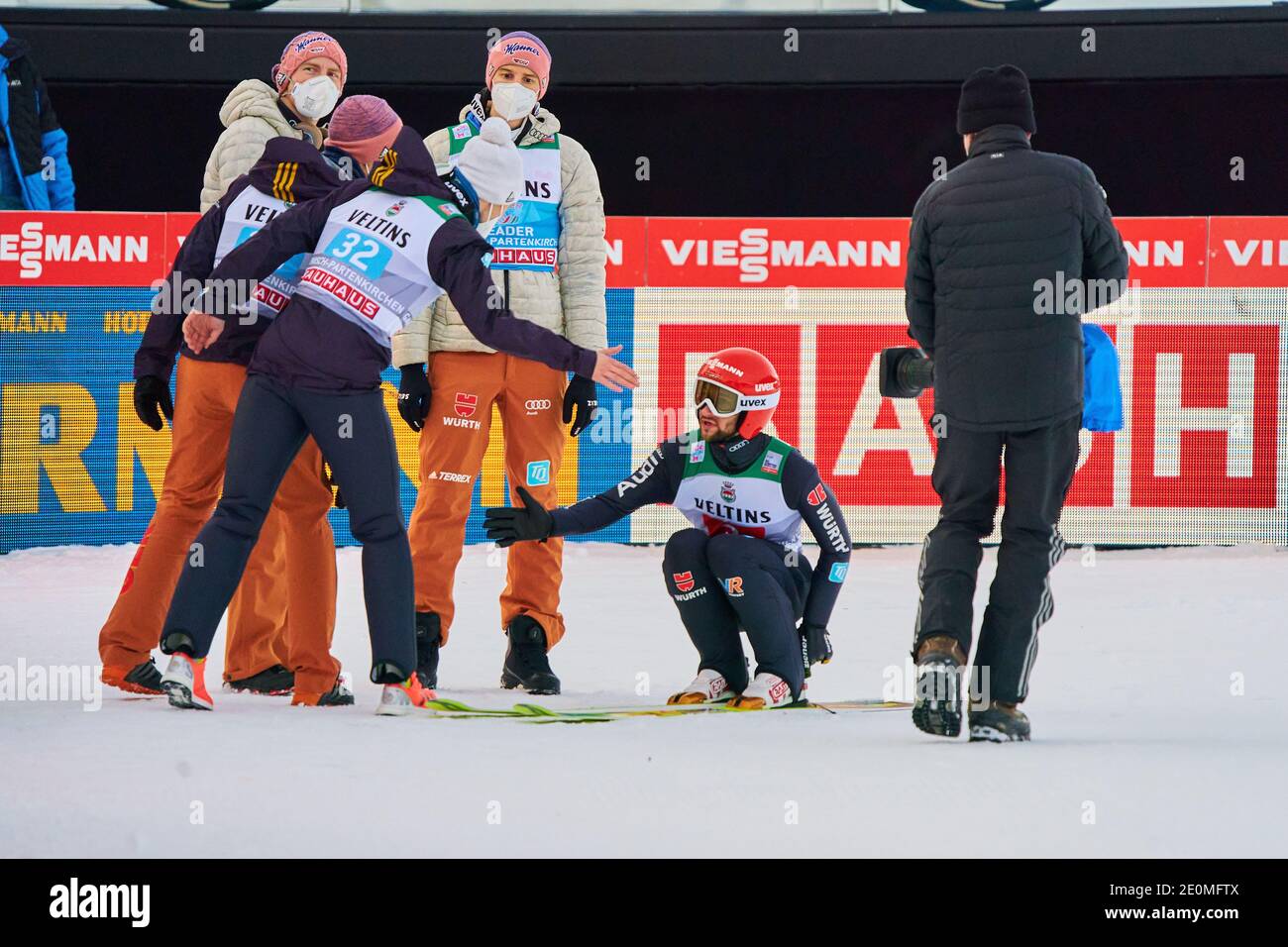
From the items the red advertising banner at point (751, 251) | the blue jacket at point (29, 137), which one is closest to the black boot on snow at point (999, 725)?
the red advertising banner at point (751, 251)

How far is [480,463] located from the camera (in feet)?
17.0

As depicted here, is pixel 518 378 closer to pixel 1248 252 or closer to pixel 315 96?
pixel 315 96

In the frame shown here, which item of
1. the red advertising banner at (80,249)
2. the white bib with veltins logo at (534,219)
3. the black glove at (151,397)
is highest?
the red advertising banner at (80,249)

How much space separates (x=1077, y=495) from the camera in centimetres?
855

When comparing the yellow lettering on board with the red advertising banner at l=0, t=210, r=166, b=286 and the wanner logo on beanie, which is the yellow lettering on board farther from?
the wanner logo on beanie

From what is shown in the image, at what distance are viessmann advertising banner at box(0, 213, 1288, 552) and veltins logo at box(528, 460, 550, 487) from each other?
121 inches

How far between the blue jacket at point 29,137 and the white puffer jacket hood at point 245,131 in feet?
12.7

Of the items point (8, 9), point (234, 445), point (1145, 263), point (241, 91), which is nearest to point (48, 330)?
point (8, 9)

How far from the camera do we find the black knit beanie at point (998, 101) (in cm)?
421

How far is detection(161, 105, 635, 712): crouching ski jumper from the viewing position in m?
4.23

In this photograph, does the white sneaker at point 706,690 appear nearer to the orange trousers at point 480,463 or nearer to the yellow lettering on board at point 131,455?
the orange trousers at point 480,463

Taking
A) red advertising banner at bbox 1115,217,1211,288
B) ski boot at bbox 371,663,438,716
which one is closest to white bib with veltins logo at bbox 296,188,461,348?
ski boot at bbox 371,663,438,716

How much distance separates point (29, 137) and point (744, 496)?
5139 millimetres

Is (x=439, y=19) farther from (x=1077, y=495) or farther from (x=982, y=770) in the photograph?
(x=982, y=770)
